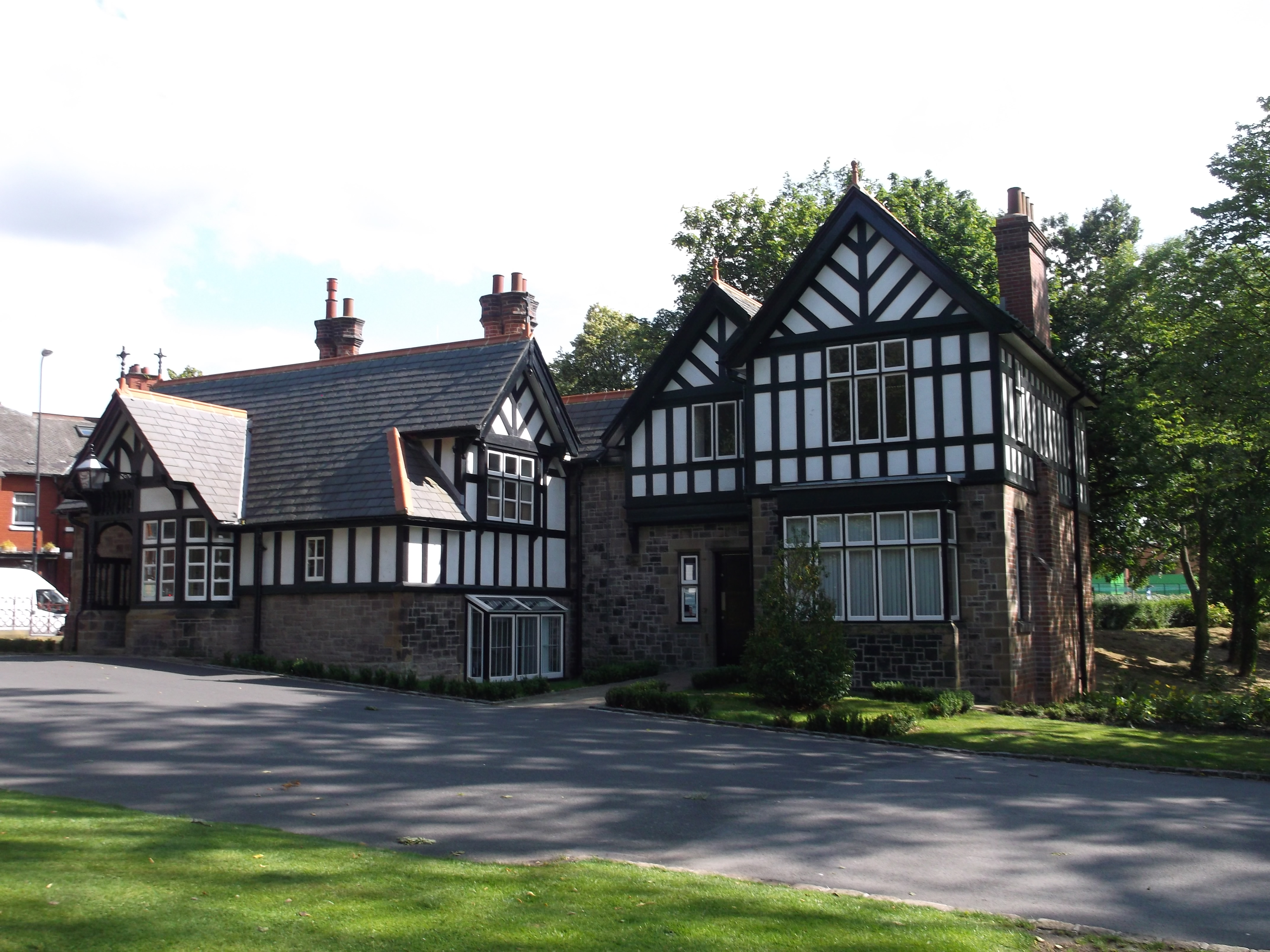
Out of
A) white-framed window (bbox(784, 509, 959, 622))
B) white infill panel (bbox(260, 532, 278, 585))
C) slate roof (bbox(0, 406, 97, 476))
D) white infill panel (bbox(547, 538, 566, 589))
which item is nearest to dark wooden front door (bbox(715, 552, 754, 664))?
white-framed window (bbox(784, 509, 959, 622))

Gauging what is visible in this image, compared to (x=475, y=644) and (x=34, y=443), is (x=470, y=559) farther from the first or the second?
(x=34, y=443)

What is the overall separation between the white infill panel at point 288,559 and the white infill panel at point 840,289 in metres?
12.9

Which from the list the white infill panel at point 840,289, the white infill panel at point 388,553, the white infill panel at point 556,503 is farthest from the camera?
the white infill panel at point 556,503

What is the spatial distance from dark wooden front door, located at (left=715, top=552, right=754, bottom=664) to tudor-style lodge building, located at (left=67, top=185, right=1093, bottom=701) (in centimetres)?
6

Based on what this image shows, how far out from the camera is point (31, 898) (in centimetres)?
661

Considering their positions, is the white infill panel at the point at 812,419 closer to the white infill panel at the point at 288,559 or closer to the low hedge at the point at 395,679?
the low hedge at the point at 395,679

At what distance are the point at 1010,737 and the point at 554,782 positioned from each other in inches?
324

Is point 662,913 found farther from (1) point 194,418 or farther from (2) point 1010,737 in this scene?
(1) point 194,418

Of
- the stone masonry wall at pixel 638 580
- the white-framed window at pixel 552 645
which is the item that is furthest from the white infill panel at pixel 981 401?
the white-framed window at pixel 552 645

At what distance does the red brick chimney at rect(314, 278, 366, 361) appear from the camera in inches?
1391

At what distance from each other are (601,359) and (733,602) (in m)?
24.7

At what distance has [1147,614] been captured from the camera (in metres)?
51.0

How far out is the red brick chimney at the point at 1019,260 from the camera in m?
26.0

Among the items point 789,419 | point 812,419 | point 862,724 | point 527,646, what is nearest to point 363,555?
point 527,646
